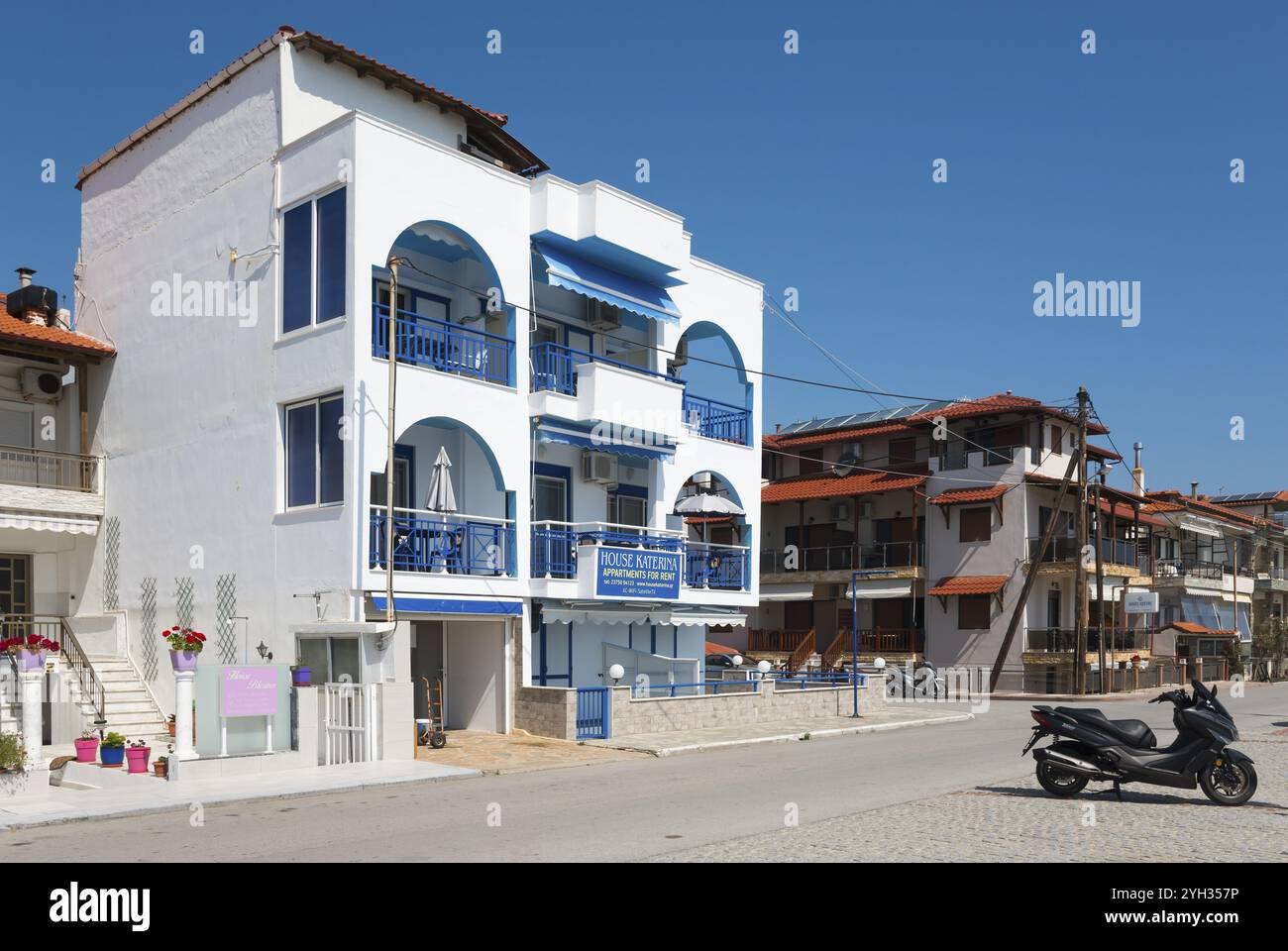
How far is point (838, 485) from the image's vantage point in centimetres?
5147

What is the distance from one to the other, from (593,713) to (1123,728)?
1079 centimetres

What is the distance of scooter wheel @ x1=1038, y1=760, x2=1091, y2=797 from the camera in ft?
44.5

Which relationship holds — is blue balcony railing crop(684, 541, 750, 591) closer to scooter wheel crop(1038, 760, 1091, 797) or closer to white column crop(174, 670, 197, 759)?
white column crop(174, 670, 197, 759)

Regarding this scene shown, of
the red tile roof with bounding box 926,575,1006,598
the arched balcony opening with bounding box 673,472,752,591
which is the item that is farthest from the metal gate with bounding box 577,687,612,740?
the red tile roof with bounding box 926,575,1006,598

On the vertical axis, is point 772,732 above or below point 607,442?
below

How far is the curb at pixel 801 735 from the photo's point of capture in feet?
68.4

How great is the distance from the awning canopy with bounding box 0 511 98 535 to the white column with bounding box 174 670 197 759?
902 cm

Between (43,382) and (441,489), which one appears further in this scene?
(43,382)

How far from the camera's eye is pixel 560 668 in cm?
2511

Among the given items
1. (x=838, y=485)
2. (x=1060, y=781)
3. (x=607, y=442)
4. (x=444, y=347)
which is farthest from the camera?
(x=838, y=485)

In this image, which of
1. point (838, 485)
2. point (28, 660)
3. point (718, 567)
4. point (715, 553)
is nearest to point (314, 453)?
point (28, 660)

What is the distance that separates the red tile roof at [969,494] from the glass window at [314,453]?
32184 millimetres

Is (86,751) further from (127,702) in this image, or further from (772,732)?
(772,732)
